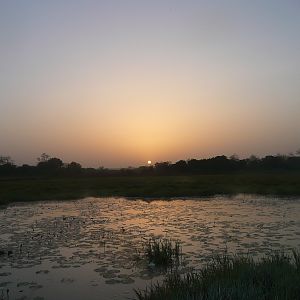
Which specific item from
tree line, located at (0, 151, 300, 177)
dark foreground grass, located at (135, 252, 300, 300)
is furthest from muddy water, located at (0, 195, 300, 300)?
tree line, located at (0, 151, 300, 177)

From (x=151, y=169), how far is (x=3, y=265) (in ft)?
353

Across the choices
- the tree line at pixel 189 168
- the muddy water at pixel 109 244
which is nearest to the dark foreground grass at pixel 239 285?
the muddy water at pixel 109 244

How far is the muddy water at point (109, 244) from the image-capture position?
11.0 m

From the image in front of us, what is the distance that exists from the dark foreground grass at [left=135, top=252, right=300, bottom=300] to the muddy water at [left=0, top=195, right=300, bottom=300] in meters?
2.39

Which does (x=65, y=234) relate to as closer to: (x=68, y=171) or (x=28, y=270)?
(x=28, y=270)

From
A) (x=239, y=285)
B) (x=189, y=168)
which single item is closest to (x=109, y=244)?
(x=239, y=285)

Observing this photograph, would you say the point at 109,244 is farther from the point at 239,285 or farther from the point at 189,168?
the point at 189,168

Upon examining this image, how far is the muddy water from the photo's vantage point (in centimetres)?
1098

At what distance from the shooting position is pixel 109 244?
16016 millimetres

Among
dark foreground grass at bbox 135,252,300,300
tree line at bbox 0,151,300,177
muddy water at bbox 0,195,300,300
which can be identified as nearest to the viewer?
dark foreground grass at bbox 135,252,300,300

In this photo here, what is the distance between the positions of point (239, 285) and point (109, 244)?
30.5 feet

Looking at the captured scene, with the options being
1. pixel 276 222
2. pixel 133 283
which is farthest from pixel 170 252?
pixel 276 222

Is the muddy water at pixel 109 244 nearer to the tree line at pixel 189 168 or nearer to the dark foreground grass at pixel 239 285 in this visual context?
the dark foreground grass at pixel 239 285

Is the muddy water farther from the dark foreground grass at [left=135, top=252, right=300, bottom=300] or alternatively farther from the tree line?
the tree line
